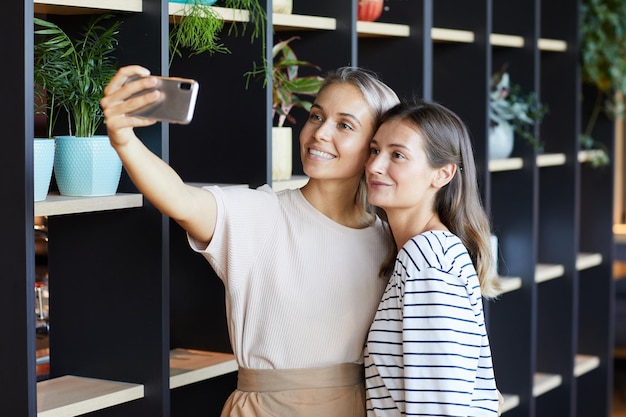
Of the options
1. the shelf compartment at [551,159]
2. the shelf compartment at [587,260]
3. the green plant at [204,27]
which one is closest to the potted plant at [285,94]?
the green plant at [204,27]

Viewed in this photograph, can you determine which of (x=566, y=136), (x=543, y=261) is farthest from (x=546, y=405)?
(x=566, y=136)

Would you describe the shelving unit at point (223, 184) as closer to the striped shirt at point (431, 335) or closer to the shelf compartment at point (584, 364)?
the shelf compartment at point (584, 364)

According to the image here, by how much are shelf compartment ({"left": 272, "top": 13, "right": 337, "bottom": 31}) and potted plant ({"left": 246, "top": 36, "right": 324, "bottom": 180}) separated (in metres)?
0.06

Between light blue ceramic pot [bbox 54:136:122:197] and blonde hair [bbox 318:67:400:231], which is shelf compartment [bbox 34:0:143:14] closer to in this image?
light blue ceramic pot [bbox 54:136:122:197]

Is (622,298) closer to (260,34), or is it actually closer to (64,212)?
(260,34)

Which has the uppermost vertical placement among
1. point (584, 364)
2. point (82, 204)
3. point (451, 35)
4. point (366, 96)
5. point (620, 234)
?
point (451, 35)

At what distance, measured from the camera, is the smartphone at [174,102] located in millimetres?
1364

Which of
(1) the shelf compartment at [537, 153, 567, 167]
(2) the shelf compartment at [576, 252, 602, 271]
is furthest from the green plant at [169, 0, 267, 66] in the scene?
(2) the shelf compartment at [576, 252, 602, 271]

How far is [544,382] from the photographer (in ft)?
12.0

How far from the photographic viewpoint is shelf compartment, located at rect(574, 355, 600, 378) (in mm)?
3980

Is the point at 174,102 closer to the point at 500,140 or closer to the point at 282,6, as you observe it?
the point at 282,6

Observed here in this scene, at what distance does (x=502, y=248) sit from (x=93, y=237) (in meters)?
1.83

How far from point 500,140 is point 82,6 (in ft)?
6.21

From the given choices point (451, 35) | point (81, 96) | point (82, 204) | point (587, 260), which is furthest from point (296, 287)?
point (587, 260)
